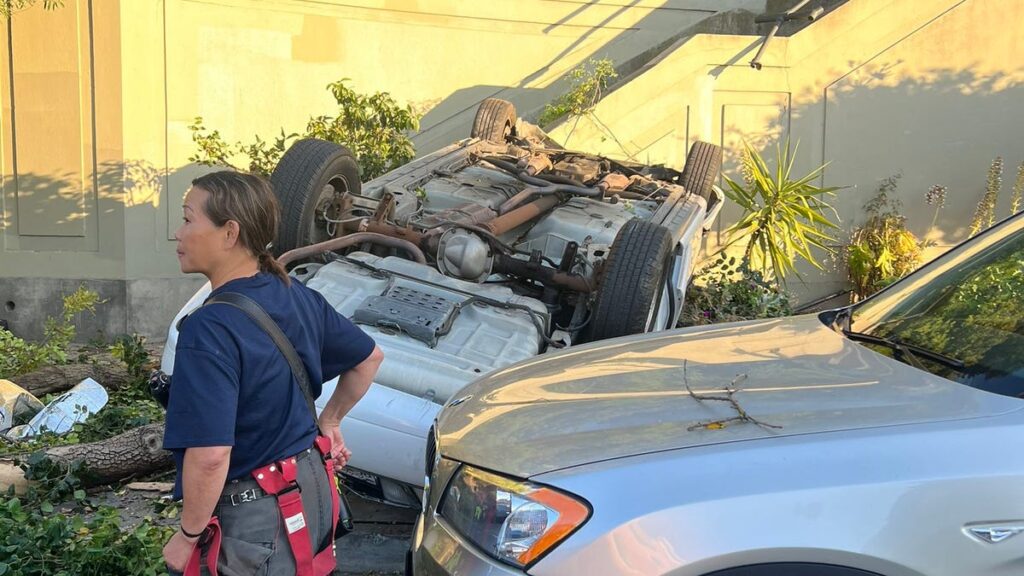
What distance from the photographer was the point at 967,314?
2604 mm

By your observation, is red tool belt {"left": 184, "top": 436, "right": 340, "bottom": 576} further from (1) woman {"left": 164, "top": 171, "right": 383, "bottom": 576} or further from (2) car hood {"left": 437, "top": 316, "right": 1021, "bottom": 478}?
(2) car hood {"left": 437, "top": 316, "right": 1021, "bottom": 478}

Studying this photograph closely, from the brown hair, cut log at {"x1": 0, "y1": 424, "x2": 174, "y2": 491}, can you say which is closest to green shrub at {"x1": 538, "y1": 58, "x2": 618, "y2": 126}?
cut log at {"x1": 0, "y1": 424, "x2": 174, "y2": 491}

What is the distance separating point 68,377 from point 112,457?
6.03 ft

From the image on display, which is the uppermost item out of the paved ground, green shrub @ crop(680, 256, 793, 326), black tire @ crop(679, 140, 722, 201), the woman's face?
black tire @ crop(679, 140, 722, 201)

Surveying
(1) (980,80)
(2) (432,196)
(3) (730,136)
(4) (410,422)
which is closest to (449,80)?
(3) (730,136)

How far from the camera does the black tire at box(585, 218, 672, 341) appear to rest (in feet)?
13.5

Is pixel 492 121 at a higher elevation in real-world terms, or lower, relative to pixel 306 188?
higher

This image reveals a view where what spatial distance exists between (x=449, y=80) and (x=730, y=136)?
10.2 feet

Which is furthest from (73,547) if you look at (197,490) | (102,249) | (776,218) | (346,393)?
(776,218)

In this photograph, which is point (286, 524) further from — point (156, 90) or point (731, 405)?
point (156, 90)

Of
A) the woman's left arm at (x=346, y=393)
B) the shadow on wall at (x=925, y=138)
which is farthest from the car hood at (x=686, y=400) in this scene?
the shadow on wall at (x=925, y=138)

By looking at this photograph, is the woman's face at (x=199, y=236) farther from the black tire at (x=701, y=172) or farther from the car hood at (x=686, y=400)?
the black tire at (x=701, y=172)

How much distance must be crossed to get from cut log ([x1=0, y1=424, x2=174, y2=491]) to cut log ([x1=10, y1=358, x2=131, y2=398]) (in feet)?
4.75

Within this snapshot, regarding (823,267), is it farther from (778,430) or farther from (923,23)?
(778,430)
